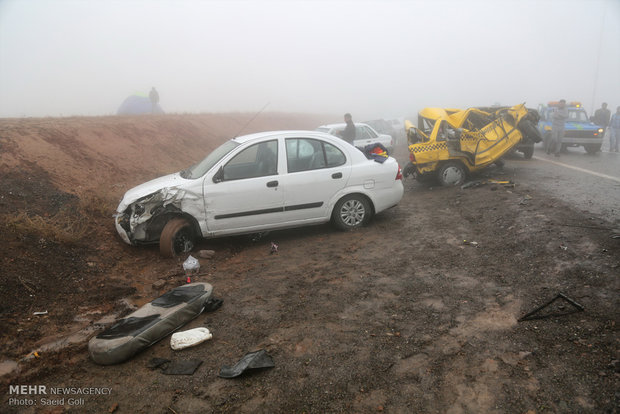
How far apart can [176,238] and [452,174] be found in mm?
7085

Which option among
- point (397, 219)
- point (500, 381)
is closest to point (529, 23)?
point (397, 219)

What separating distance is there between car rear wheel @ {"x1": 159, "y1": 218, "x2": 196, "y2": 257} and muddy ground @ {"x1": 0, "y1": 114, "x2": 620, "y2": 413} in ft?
0.71

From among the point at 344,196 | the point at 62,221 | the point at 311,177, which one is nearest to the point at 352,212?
the point at 344,196

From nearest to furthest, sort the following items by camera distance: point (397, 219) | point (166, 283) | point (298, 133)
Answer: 1. point (166, 283)
2. point (298, 133)
3. point (397, 219)

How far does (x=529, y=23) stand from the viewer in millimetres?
72750

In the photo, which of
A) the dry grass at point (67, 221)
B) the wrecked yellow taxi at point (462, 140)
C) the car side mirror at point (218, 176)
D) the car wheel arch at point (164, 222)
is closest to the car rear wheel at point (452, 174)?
the wrecked yellow taxi at point (462, 140)

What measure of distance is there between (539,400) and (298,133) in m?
5.07

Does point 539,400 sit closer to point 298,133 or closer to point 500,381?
point 500,381

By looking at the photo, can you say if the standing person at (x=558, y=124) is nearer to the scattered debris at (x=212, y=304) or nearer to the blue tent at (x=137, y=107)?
the scattered debris at (x=212, y=304)

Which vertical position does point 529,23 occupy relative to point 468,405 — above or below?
above

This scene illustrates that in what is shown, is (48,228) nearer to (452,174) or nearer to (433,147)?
(433,147)

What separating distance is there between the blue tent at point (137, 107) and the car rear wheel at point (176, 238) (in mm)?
20753

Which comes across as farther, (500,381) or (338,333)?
(338,333)

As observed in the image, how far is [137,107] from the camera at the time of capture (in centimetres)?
2541
